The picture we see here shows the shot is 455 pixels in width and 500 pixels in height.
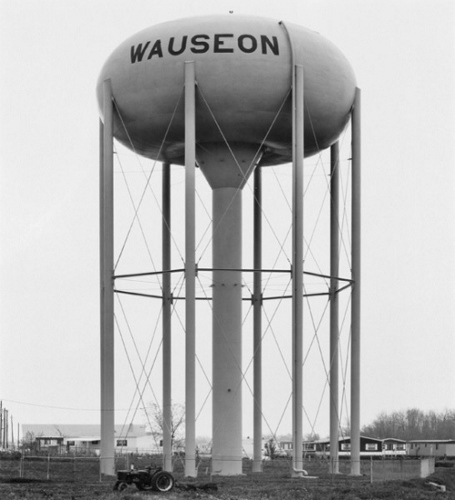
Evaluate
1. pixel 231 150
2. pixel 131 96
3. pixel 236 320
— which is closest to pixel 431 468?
pixel 236 320

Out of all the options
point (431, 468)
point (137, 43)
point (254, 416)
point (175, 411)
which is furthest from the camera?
point (175, 411)

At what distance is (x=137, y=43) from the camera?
28250 millimetres

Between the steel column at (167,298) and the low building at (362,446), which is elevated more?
the steel column at (167,298)

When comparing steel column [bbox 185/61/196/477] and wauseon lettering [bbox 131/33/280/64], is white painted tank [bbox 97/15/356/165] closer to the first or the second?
wauseon lettering [bbox 131/33/280/64]

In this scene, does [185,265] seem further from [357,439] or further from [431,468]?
[431,468]

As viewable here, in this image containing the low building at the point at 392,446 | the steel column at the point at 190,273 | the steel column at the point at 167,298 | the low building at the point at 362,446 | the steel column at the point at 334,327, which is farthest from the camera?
the low building at the point at 392,446

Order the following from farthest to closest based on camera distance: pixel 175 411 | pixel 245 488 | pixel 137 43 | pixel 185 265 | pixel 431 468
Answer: pixel 175 411 < pixel 431 468 < pixel 137 43 < pixel 185 265 < pixel 245 488

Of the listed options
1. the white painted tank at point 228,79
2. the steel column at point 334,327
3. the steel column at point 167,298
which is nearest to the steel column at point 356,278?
the white painted tank at point 228,79

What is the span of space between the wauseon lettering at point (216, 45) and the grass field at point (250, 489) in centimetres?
977

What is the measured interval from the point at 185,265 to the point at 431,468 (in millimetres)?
13118

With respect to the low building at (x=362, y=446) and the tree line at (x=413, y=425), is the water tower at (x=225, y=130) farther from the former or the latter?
the tree line at (x=413, y=425)

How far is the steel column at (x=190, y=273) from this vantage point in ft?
84.2

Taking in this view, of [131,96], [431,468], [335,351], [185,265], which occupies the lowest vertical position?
[431,468]

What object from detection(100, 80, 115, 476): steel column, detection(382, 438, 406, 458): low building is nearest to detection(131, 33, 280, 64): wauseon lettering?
detection(100, 80, 115, 476): steel column
